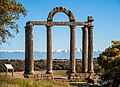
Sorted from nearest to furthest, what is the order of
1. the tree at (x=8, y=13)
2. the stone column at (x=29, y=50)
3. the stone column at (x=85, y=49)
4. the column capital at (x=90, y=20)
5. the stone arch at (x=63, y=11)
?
the tree at (x=8, y=13) < the stone column at (x=29, y=50) < the stone arch at (x=63, y=11) < the column capital at (x=90, y=20) < the stone column at (x=85, y=49)

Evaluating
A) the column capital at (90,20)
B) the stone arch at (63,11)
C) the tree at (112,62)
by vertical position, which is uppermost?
the stone arch at (63,11)

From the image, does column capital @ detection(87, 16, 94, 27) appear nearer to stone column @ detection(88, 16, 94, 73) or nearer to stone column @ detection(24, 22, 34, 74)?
stone column @ detection(88, 16, 94, 73)

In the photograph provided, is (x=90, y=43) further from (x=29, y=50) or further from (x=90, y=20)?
(x=29, y=50)

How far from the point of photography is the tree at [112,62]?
36.5m

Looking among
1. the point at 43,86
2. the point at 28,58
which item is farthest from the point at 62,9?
the point at 43,86

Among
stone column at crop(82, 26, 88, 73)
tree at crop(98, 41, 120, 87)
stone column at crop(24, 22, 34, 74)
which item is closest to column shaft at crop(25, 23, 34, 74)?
stone column at crop(24, 22, 34, 74)

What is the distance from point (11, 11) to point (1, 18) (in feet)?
3.29

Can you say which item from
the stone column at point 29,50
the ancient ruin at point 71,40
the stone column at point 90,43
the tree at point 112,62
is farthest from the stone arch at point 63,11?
the tree at point 112,62

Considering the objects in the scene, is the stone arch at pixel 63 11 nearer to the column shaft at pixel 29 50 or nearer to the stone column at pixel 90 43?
the stone column at pixel 90 43

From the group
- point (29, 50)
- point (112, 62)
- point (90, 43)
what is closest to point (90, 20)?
point (90, 43)

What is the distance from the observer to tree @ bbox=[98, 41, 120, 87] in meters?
36.5

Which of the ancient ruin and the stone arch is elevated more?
the stone arch

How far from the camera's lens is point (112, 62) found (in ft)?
123

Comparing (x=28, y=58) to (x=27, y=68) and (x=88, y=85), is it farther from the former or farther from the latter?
(x=88, y=85)
